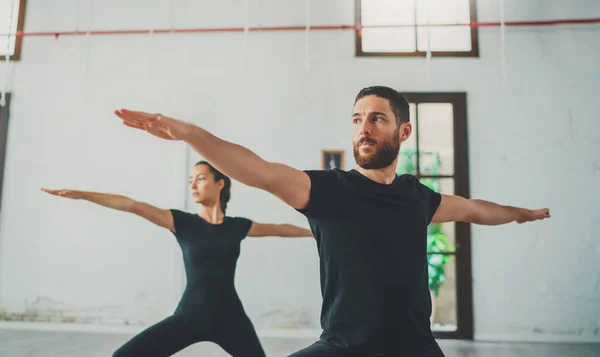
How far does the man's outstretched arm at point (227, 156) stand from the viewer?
41.3 inches

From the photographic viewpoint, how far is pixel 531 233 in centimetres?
394

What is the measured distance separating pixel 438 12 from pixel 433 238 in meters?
2.07

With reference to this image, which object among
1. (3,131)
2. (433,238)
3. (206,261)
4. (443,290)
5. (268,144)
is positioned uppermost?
(3,131)

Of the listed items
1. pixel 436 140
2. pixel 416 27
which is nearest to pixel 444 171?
pixel 436 140

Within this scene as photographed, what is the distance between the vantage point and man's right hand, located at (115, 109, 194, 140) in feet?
3.42

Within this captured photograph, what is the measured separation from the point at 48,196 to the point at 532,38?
4668mm

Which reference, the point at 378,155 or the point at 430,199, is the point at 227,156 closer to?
the point at 378,155

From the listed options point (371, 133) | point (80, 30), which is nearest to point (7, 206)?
→ point (80, 30)

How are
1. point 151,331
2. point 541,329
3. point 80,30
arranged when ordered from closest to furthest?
point 151,331
point 541,329
point 80,30

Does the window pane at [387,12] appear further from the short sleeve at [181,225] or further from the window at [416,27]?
the short sleeve at [181,225]

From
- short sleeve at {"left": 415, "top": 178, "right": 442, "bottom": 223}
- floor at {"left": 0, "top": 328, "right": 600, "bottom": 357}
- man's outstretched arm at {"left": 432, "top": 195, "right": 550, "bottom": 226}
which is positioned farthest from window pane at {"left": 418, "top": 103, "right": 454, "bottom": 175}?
short sleeve at {"left": 415, "top": 178, "right": 442, "bottom": 223}

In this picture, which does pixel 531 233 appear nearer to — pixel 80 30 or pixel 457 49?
pixel 457 49

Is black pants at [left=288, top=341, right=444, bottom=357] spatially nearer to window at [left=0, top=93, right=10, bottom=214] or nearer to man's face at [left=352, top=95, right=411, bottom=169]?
man's face at [left=352, top=95, right=411, bottom=169]

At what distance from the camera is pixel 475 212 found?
1772mm
